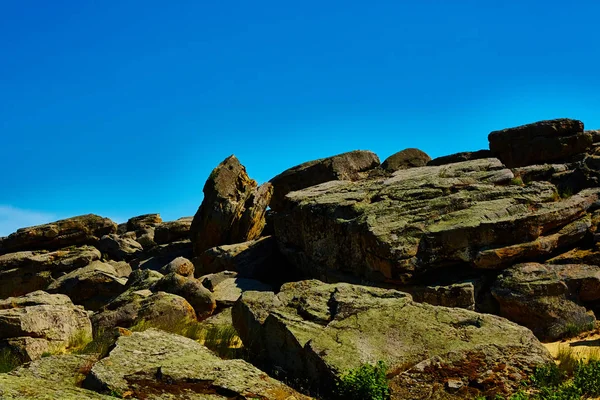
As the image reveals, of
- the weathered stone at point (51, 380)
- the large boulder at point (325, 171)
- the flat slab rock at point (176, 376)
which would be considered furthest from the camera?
the large boulder at point (325, 171)

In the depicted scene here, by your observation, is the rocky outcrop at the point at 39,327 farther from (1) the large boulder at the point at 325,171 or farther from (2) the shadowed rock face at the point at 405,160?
(2) the shadowed rock face at the point at 405,160

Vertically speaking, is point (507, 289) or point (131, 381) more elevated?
point (507, 289)

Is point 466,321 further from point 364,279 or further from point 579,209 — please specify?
point 579,209

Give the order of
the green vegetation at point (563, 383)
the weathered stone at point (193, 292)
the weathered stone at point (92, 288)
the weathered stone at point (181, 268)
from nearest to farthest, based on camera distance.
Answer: the green vegetation at point (563, 383)
the weathered stone at point (193, 292)
the weathered stone at point (181, 268)
the weathered stone at point (92, 288)

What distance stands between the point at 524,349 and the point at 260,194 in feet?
82.5

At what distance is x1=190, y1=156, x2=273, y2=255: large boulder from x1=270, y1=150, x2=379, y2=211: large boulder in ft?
5.18

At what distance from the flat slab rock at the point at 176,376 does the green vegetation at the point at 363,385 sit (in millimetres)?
868

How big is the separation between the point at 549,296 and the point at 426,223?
5.26 meters

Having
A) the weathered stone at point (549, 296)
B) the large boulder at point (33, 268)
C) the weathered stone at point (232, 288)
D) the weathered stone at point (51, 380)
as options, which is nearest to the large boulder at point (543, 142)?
the weathered stone at point (549, 296)

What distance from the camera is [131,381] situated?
1174cm

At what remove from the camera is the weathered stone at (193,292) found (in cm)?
2267

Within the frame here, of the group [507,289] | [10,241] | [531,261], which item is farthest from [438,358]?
[10,241]

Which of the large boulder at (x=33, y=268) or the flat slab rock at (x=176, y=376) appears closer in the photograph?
the flat slab rock at (x=176, y=376)

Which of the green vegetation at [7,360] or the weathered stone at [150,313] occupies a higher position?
the weathered stone at [150,313]
